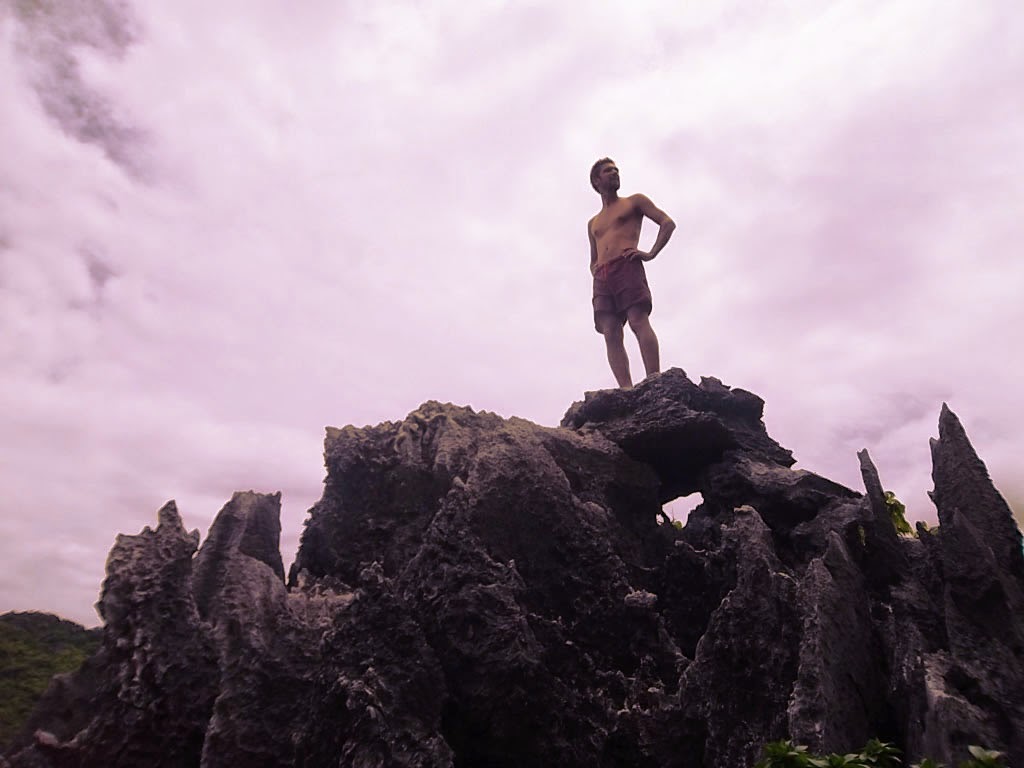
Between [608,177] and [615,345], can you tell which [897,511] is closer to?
[615,345]

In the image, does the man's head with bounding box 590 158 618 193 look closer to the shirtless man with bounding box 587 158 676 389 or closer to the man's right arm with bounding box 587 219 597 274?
the shirtless man with bounding box 587 158 676 389

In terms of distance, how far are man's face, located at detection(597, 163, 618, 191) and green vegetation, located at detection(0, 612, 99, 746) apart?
1634 centimetres

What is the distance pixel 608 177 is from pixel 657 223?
4.89ft

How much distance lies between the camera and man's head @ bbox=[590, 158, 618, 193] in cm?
1200

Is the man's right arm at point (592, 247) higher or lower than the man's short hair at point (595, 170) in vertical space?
lower

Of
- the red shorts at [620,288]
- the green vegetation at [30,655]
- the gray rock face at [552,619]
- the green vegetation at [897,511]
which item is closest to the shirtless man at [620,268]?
the red shorts at [620,288]

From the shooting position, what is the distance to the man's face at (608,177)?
1200 centimetres

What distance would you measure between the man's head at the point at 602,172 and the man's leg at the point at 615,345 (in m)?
2.67

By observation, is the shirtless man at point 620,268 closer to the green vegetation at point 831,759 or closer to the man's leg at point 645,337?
the man's leg at point 645,337

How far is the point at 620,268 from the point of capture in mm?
11641

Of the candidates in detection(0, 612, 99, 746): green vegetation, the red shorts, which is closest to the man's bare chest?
the red shorts

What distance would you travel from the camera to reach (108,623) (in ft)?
23.1

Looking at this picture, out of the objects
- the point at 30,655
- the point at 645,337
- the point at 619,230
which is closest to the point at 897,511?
the point at 645,337

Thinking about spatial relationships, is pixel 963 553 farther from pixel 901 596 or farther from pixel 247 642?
pixel 247 642
